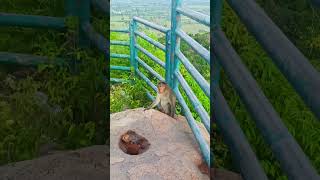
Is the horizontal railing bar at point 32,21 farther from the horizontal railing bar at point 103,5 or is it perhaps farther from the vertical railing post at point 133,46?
the vertical railing post at point 133,46

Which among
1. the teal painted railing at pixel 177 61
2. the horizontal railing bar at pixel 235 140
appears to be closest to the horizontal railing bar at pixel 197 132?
the teal painted railing at pixel 177 61

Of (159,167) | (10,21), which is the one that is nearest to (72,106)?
(10,21)

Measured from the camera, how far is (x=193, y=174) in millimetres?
2582

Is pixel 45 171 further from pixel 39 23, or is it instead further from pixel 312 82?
pixel 312 82

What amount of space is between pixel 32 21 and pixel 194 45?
133cm

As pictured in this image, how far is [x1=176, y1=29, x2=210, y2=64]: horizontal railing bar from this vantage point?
8.25ft

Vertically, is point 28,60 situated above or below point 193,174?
above

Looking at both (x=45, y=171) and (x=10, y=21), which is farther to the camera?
(x=10, y=21)

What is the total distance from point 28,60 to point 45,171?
830mm

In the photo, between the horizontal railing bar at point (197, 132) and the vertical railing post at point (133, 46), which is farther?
the horizontal railing bar at point (197, 132)

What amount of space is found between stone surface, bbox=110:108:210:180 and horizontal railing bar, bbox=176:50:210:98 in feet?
0.52

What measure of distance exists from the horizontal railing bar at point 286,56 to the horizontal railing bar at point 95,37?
1038 millimetres

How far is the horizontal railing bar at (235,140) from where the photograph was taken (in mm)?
2412

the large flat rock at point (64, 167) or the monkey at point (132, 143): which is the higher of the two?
the monkey at point (132, 143)
